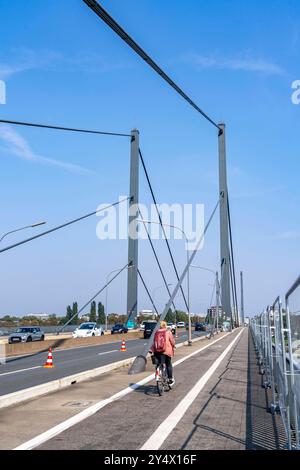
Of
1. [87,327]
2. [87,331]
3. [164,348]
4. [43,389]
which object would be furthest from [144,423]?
[87,327]

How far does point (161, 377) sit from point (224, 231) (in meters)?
50.5

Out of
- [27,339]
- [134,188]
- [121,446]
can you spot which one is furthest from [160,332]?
[134,188]

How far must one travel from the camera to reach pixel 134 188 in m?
47.0

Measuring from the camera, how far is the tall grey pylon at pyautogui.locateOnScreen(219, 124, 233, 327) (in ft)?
190

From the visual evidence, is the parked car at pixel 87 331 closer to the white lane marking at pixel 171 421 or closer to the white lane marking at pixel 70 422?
the white lane marking at pixel 171 421

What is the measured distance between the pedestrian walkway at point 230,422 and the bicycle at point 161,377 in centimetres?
82

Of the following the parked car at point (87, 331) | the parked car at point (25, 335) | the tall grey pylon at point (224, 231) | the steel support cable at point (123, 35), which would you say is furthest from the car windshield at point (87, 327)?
the steel support cable at point (123, 35)

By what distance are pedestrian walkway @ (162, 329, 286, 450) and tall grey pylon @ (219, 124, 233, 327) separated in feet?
152

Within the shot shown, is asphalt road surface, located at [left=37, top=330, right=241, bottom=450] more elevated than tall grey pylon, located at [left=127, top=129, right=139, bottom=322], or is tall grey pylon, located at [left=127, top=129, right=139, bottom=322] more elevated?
tall grey pylon, located at [left=127, top=129, right=139, bottom=322]

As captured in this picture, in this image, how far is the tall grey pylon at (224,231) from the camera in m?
57.8

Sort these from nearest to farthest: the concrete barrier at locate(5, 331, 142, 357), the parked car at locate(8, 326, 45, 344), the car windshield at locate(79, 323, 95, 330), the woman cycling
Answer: the woman cycling
the concrete barrier at locate(5, 331, 142, 357)
the parked car at locate(8, 326, 45, 344)
the car windshield at locate(79, 323, 95, 330)

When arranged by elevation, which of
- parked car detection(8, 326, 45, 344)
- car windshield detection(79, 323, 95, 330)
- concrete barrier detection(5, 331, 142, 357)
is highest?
car windshield detection(79, 323, 95, 330)

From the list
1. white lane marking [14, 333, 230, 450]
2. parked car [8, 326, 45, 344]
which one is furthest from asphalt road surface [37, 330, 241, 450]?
parked car [8, 326, 45, 344]

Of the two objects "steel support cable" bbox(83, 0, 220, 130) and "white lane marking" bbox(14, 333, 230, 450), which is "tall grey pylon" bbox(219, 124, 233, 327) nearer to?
"steel support cable" bbox(83, 0, 220, 130)
